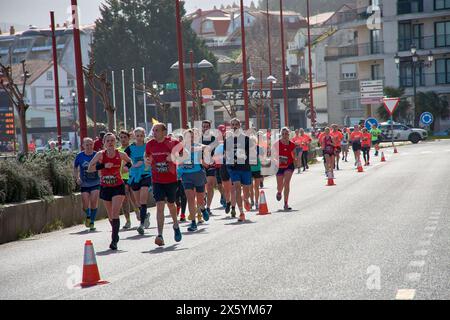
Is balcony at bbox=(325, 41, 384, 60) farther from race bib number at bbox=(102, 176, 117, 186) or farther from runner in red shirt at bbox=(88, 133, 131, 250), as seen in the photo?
race bib number at bbox=(102, 176, 117, 186)

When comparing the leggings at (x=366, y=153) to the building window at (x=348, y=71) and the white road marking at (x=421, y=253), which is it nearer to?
the white road marking at (x=421, y=253)

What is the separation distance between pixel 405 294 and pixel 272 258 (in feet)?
11.1

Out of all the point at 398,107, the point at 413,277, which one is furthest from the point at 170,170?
the point at 398,107

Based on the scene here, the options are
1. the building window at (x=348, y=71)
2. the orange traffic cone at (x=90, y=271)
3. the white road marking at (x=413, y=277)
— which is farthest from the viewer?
the building window at (x=348, y=71)

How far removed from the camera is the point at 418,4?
268 ft

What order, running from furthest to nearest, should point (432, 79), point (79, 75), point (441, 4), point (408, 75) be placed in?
A: point (408, 75)
point (441, 4)
point (432, 79)
point (79, 75)

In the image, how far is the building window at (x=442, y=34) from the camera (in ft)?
265

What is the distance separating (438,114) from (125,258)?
66.1 metres

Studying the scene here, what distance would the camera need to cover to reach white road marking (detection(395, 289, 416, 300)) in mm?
8962

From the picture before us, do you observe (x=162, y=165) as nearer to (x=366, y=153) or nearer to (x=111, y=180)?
(x=111, y=180)

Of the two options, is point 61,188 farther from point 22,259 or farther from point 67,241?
point 22,259

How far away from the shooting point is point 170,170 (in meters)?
14.9

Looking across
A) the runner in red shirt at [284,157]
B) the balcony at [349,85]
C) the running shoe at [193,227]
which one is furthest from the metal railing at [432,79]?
the running shoe at [193,227]
